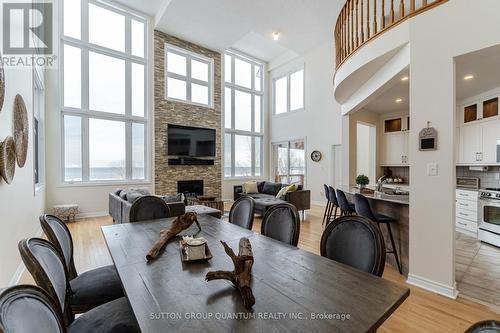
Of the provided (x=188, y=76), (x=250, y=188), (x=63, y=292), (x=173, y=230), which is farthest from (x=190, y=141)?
(x=63, y=292)

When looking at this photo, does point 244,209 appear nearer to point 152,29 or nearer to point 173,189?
point 173,189

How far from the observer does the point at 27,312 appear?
0.72 metres

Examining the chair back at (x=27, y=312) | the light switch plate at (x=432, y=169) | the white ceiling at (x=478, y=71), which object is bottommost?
the chair back at (x=27, y=312)

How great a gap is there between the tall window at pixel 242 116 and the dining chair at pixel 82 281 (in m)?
7.08

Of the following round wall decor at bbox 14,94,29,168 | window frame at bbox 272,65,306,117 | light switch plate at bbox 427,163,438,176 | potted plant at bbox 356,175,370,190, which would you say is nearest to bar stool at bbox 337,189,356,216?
potted plant at bbox 356,175,370,190

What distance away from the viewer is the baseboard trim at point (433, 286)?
7.68 ft

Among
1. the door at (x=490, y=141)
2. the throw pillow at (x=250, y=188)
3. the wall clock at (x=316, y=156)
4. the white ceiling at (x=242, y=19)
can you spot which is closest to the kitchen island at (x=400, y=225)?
the door at (x=490, y=141)

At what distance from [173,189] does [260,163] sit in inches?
149

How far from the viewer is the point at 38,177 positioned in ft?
16.3

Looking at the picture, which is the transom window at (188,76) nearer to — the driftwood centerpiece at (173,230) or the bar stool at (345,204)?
the bar stool at (345,204)

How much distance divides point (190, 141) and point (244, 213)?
18.5 ft

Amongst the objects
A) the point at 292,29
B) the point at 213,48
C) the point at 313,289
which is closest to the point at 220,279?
the point at 313,289

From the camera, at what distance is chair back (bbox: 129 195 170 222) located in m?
2.54

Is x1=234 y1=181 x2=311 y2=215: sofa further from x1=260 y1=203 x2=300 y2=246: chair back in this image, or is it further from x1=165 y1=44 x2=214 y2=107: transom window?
x1=165 y1=44 x2=214 y2=107: transom window
